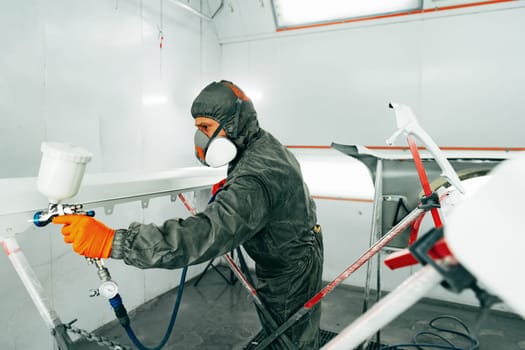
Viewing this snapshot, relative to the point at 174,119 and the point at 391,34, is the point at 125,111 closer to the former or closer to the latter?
the point at 174,119

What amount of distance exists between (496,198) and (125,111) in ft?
7.72

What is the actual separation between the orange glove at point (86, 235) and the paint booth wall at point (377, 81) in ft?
7.73

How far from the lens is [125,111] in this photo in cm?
236

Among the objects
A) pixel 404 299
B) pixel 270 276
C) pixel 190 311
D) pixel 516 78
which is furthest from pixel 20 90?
pixel 516 78

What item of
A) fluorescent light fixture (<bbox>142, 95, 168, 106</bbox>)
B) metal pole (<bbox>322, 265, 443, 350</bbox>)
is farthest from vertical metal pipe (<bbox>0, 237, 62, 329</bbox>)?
fluorescent light fixture (<bbox>142, 95, 168, 106</bbox>)

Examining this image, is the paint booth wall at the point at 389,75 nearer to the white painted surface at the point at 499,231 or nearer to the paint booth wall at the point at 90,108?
the paint booth wall at the point at 90,108

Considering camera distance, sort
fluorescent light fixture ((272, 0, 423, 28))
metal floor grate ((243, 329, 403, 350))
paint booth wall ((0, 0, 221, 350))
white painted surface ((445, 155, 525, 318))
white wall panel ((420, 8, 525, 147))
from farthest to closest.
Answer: fluorescent light fixture ((272, 0, 423, 28)) → white wall panel ((420, 8, 525, 147)) → metal floor grate ((243, 329, 403, 350)) → paint booth wall ((0, 0, 221, 350)) → white painted surface ((445, 155, 525, 318))

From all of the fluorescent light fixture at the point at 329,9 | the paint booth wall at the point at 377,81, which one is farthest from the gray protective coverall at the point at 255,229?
the fluorescent light fixture at the point at 329,9

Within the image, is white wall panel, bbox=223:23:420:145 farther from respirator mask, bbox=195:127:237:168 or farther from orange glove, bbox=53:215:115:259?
orange glove, bbox=53:215:115:259

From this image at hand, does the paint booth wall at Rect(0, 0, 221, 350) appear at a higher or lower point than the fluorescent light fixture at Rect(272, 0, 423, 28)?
lower

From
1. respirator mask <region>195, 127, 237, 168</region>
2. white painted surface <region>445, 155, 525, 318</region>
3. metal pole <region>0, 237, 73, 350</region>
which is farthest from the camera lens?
respirator mask <region>195, 127, 237, 168</region>

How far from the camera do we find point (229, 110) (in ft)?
4.22

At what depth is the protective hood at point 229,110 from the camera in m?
1.28

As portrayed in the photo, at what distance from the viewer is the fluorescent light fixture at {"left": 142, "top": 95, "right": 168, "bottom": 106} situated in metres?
2.52
